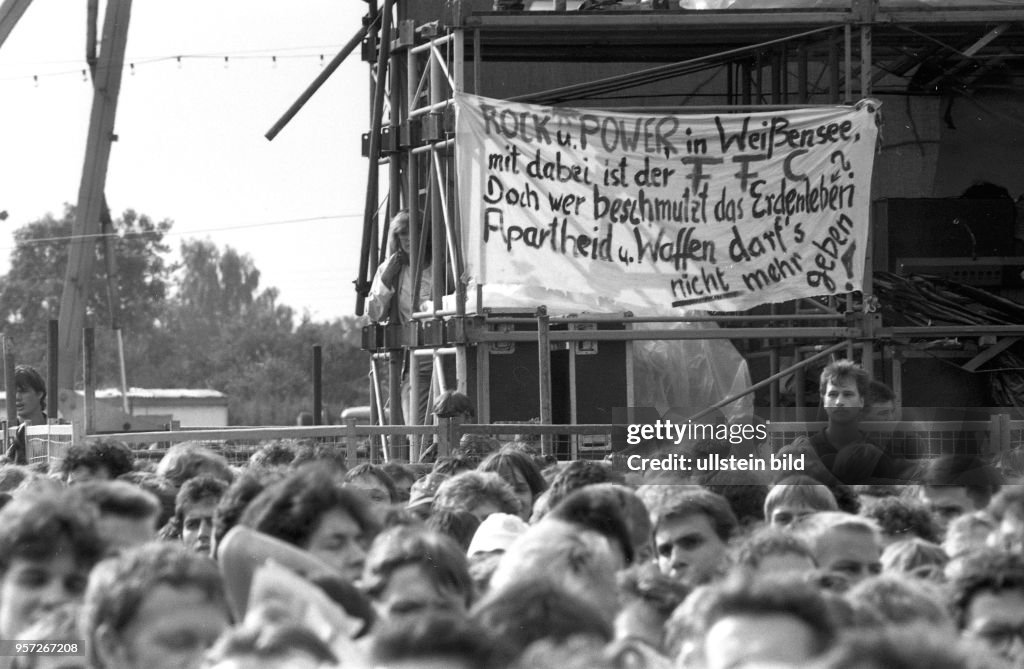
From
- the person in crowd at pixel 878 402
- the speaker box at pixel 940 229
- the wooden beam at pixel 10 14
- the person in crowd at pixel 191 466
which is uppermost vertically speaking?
the wooden beam at pixel 10 14

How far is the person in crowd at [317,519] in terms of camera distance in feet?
12.6

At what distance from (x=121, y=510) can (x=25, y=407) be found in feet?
20.0

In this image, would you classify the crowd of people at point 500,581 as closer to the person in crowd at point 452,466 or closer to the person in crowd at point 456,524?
the person in crowd at point 456,524

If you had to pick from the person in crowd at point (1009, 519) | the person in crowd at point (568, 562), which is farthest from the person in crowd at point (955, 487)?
the person in crowd at point (568, 562)

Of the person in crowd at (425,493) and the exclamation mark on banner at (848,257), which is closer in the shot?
the person in crowd at (425,493)

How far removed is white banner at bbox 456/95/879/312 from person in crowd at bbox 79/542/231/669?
7807 millimetres

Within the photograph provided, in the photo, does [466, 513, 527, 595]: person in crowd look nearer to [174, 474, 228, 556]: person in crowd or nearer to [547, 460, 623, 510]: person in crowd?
[547, 460, 623, 510]: person in crowd

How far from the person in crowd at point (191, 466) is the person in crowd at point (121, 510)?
1898 mm

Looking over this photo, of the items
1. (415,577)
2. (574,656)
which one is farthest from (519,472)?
(574,656)

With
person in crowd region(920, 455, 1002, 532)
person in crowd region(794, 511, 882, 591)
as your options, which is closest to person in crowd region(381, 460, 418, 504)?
person in crowd region(920, 455, 1002, 532)

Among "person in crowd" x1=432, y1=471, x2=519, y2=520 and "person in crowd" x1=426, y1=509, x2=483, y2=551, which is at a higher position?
"person in crowd" x1=432, y1=471, x2=519, y2=520

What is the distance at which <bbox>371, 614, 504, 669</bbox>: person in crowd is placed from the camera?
2.34m

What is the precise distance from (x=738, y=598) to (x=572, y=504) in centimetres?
159

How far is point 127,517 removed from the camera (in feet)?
13.9
